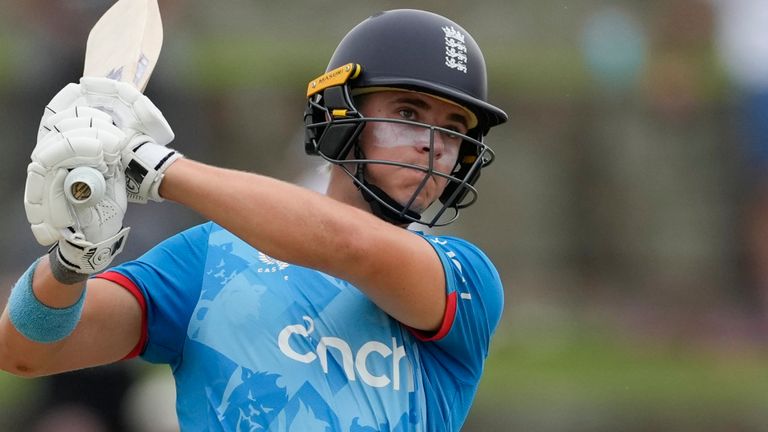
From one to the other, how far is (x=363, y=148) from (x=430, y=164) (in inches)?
9.9

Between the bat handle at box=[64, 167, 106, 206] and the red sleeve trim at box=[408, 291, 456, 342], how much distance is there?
103 centimetres

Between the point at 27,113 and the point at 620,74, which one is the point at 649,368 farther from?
the point at 27,113

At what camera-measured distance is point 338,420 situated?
3.21m

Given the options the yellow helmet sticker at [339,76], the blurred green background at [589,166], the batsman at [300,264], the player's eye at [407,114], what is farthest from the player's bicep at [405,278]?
the blurred green background at [589,166]

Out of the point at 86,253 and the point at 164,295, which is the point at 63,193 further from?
the point at 164,295

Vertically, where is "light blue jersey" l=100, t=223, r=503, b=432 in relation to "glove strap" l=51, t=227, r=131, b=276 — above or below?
below

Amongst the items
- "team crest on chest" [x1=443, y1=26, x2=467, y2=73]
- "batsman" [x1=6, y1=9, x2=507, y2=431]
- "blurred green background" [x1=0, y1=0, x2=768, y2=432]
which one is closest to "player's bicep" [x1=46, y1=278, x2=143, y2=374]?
"batsman" [x1=6, y1=9, x2=507, y2=431]

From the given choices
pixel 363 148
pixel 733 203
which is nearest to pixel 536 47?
pixel 733 203

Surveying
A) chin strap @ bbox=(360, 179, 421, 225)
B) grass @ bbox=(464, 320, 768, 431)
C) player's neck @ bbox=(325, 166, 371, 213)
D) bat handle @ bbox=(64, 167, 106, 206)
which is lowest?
grass @ bbox=(464, 320, 768, 431)

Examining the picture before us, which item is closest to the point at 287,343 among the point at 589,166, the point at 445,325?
the point at 445,325

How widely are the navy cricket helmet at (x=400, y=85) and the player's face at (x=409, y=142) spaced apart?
3 cm

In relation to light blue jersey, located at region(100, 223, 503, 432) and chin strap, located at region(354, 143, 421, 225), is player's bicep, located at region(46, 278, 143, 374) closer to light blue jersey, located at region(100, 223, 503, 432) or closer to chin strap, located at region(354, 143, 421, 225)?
light blue jersey, located at region(100, 223, 503, 432)

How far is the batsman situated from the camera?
9.46 feet

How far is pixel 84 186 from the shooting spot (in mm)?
2777
